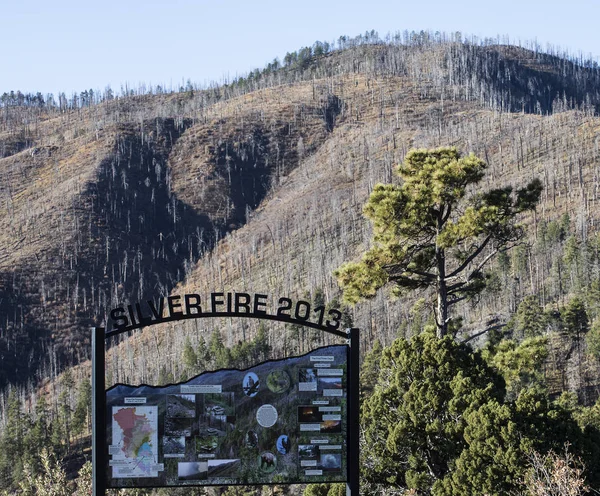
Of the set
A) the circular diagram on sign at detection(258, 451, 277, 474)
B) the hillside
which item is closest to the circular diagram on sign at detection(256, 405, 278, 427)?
the circular diagram on sign at detection(258, 451, 277, 474)

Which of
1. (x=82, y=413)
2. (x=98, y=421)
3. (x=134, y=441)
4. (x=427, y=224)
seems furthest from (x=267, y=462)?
(x=82, y=413)

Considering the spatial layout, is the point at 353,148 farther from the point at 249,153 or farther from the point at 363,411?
the point at 363,411

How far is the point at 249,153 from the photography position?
155m

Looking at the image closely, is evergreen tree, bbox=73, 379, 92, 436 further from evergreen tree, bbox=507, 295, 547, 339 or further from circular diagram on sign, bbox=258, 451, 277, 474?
circular diagram on sign, bbox=258, 451, 277, 474

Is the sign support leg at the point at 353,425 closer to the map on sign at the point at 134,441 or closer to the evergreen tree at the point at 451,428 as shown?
the map on sign at the point at 134,441

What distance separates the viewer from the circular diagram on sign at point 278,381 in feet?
39.9

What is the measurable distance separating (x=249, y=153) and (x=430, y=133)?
32715 mm

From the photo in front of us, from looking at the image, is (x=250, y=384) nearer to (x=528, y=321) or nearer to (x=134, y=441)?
(x=134, y=441)

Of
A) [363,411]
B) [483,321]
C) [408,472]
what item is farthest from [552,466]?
[483,321]

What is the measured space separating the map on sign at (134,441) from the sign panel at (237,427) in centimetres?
1

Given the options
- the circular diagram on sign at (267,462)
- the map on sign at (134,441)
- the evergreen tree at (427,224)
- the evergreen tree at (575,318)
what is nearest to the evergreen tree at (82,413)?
the evergreen tree at (575,318)

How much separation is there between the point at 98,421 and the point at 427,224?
1083cm

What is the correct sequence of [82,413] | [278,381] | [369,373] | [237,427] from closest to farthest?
A: [237,427]
[278,381]
[369,373]
[82,413]

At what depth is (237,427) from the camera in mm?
12000
